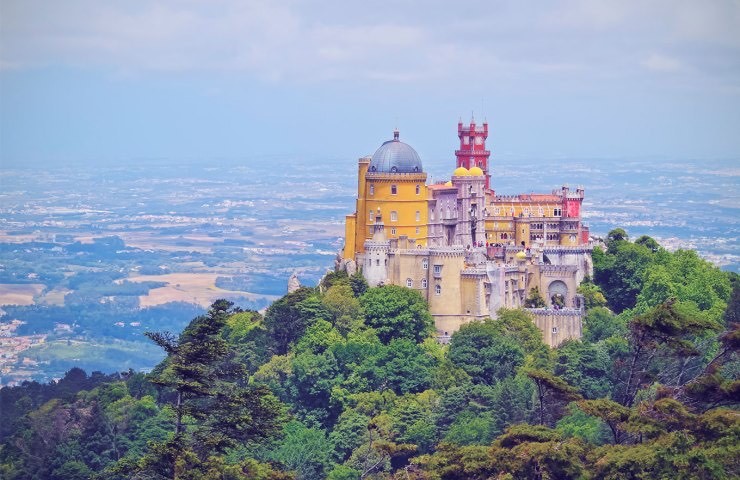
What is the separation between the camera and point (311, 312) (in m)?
81.6

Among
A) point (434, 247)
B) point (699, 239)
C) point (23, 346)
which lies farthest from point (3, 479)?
point (699, 239)

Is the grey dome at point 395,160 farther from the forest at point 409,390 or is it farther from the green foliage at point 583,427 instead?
the green foliage at point 583,427

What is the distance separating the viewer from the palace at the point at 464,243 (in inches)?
3184

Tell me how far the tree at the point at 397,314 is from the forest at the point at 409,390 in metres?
0.08

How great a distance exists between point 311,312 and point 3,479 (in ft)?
57.6

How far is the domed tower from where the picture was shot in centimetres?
8375

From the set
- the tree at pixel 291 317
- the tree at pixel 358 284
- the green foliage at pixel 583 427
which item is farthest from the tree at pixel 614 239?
the green foliage at pixel 583 427

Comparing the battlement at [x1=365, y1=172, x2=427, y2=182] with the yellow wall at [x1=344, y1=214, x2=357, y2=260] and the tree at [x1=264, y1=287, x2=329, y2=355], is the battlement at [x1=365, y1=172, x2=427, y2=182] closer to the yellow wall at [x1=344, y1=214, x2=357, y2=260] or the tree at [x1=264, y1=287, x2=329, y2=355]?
the yellow wall at [x1=344, y1=214, x2=357, y2=260]

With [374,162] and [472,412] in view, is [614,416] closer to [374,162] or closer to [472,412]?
[472,412]

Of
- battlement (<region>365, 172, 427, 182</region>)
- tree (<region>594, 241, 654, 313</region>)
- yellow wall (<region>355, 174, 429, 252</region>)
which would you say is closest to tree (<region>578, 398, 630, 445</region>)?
yellow wall (<region>355, 174, 429, 252</region>)

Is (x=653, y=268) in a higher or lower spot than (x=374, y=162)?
lower

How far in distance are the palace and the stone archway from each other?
0.17ft

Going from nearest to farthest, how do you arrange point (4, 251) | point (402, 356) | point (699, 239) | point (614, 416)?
point (614, 416), point (402, 356), point (699, 239), point (4, 251)

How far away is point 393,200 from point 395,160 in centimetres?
223
